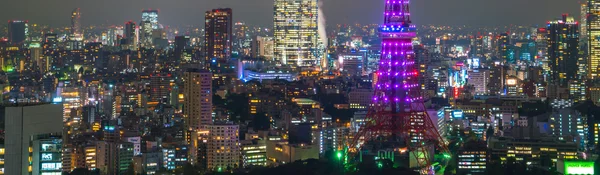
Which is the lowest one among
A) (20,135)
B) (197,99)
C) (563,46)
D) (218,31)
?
(197,99)

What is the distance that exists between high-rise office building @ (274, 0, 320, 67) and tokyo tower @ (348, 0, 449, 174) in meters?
22.2

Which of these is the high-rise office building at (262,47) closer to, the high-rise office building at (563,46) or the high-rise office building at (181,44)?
the high-rise office building at (181,44)

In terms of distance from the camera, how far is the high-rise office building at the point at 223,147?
50.5ft

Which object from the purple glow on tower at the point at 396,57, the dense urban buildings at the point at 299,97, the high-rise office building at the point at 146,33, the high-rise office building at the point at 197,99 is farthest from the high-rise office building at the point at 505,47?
the purple glow on tower at the point at 396,57

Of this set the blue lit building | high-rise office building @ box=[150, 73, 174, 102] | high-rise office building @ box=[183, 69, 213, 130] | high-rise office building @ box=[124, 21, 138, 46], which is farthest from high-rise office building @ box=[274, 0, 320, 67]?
high-rise office building @ box=[183, 69, 213, 130]

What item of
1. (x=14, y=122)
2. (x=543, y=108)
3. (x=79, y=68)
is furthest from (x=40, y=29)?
(x=14, y=122)

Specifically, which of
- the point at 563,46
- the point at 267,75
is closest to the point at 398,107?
the point at 267,75

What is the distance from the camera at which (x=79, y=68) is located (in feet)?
103

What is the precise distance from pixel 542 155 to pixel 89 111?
9.49 m

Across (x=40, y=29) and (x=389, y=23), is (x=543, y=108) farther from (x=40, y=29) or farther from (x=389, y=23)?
(x=40, y=29)

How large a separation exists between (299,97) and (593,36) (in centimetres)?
1068

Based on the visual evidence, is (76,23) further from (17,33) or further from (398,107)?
(398,107)

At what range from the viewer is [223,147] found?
15.7 meters

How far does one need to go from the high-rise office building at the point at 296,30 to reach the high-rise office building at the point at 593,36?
9.72m
